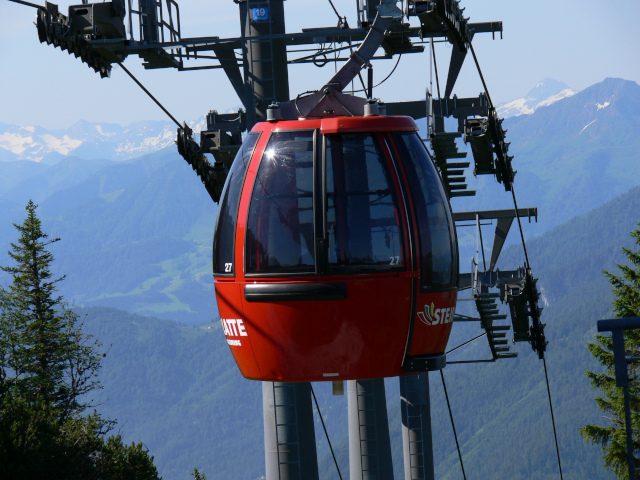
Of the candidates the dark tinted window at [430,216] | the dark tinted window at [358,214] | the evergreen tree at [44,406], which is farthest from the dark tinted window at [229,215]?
the evergreen tree at [44,406]

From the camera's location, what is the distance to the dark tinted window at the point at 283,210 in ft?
33.1

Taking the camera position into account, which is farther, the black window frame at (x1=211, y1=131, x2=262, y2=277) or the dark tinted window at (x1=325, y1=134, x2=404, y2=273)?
the black window frame at (x1=211, y1=131, x2=262, y2=277)

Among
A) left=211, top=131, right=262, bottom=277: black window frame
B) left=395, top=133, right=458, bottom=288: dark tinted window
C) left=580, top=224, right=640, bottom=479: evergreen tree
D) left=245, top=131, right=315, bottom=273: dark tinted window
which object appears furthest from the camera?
left=580, top=224, right=640, bottom=479: evergreen tree

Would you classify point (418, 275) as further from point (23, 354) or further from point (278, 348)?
point (23, 354)

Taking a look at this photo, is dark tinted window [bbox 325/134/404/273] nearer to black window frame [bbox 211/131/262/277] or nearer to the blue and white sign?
black window frame [bbox 211/131/262/277]

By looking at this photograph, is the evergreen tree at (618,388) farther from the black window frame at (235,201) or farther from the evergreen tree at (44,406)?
the black window frame at (235,201)

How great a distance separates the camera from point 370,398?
81.7 ft

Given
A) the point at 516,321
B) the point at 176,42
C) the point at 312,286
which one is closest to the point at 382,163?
the point at 312,286

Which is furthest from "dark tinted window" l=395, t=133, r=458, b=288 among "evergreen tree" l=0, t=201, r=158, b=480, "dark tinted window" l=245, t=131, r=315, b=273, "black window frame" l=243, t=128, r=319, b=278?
"evergreen tree" l=0, t=201, r=158, b=480

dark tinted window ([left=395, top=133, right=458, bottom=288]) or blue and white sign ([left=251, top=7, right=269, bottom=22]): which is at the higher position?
blue and white sign ([left=251, top=7, right=269, bottom=22])

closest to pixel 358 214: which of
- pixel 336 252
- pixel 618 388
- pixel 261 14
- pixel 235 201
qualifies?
pixel 336 252

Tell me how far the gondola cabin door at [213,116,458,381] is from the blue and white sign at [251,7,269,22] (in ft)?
31.8

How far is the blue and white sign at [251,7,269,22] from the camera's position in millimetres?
19859

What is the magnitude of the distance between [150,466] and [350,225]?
94.9 ft
